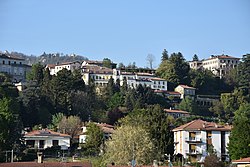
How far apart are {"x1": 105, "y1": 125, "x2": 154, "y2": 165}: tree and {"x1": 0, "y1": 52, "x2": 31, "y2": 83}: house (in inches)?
2240

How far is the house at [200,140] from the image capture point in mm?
59987

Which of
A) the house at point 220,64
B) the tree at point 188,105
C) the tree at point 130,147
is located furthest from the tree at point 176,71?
the tree at point 130,147

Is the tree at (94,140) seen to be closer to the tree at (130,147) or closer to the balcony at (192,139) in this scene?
the tree at (130,147)

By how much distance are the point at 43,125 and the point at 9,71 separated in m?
34.2

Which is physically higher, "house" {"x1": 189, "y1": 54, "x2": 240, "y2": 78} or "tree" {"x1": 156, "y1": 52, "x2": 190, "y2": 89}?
"house" {"x1": 189, "y1": 54, "x2": 240, "y2": 78}

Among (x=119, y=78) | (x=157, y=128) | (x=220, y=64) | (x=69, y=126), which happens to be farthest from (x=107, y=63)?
(x=157, y=128)

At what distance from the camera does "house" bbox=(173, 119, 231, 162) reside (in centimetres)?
5999

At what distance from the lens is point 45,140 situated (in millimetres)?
62344

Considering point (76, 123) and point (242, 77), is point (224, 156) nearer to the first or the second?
point (76, 123)

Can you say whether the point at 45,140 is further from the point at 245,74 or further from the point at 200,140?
the point at 245,74

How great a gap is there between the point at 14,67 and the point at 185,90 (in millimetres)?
27705

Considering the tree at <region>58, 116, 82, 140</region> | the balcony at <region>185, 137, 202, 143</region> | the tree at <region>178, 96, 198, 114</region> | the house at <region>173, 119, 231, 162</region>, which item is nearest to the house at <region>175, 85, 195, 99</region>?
the tree at <region>178, 96, 198, 114</region>

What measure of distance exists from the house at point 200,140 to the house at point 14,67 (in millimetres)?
48749

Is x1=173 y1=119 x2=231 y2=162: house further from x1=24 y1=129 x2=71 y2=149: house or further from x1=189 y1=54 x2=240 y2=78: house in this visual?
x1=189 y1=54 x2=240 y2=78: house
